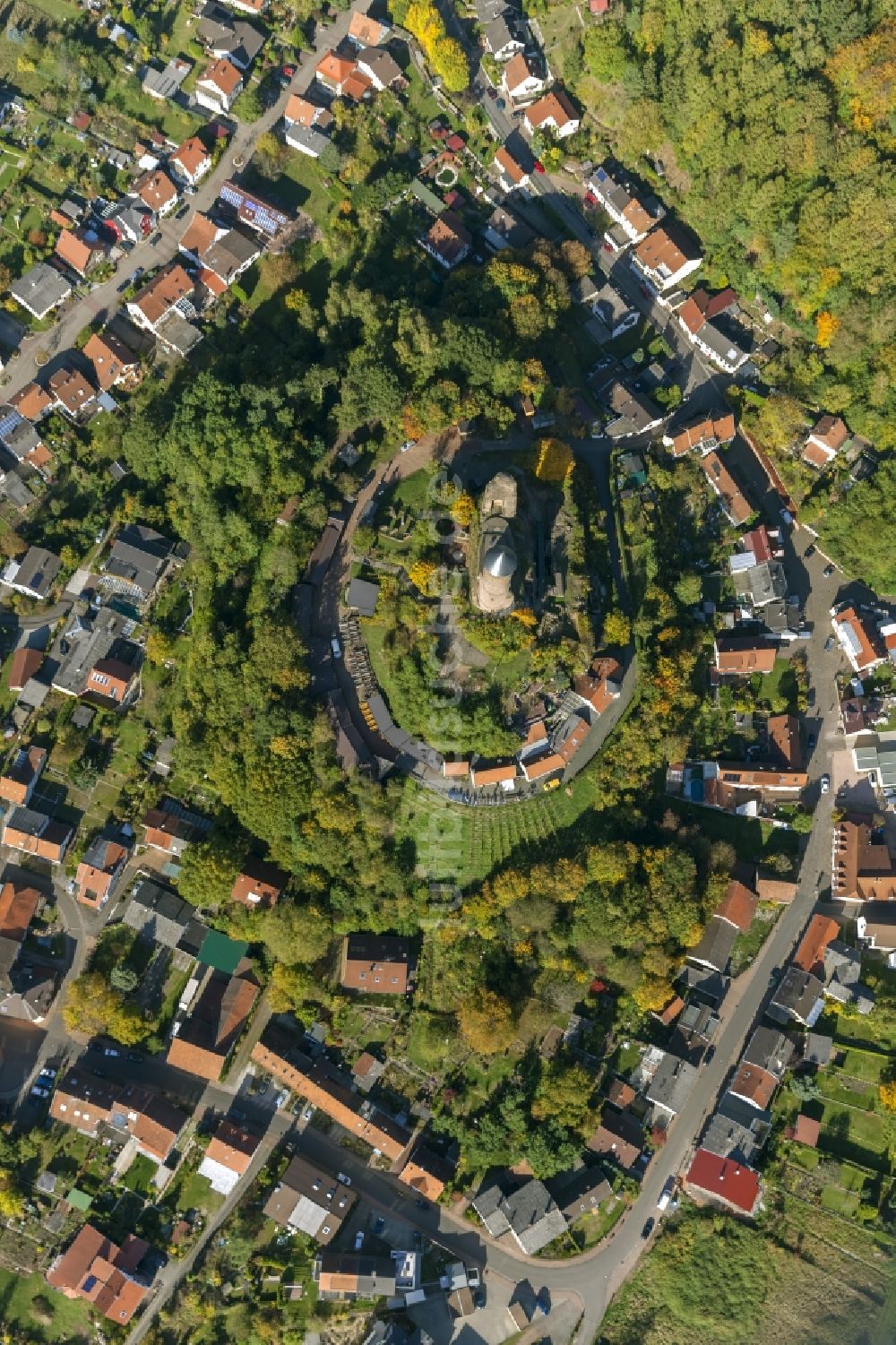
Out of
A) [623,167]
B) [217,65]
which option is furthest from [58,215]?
[623,167]

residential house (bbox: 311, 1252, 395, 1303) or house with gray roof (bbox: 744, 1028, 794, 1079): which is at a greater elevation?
house with gray roof (bbox: 744, 1028, 794, 1079)

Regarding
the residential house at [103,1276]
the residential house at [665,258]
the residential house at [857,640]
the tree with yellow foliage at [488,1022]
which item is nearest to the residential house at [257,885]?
the tree with yellow foliage at [488,1022]

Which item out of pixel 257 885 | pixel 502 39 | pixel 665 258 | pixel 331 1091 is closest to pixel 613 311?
pixel 665 258

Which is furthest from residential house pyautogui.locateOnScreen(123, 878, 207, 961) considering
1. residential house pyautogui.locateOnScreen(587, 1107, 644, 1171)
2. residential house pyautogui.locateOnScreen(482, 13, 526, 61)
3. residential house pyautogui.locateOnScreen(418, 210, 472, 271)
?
residential house pyautogui.locateOnScreen(482, 13, 526, 61)

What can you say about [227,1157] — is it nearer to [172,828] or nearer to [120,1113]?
[120,1113]

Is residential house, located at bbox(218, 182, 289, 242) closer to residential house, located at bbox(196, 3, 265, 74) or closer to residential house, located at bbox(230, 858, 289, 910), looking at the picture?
residential house, located at bbox(196, 3, 265, 74)
